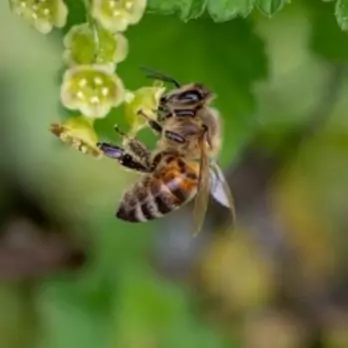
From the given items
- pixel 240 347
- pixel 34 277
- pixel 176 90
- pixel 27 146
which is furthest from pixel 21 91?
pixel 176 90

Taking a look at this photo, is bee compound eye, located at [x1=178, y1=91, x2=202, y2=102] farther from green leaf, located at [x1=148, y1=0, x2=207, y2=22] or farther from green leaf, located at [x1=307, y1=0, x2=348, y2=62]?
green leaf, located at [x1=307, y1=0, x2=348, y2=62]

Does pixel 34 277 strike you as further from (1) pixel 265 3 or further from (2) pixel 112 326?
(1) pixel 265 3

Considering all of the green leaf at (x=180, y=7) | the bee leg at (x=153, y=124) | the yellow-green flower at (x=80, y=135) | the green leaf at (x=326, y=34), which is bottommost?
the yellow-green flower at (x=80, y=135)

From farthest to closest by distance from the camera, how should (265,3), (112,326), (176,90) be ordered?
1. (112,326)
2. (176,90)
3. (265,3)

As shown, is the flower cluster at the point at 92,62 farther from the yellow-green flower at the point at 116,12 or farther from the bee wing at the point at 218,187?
the bee wing at the point at 218,187

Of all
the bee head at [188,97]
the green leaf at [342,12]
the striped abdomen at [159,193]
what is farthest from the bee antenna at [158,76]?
the green leaf at [342,12]
